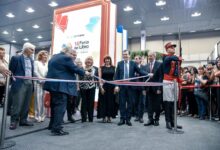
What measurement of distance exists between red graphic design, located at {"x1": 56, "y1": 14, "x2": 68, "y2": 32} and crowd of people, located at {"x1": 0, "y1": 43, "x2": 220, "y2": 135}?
2.54 meters

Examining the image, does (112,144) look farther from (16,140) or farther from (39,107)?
(39,107)

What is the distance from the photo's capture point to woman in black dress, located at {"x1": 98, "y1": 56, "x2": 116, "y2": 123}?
430cm

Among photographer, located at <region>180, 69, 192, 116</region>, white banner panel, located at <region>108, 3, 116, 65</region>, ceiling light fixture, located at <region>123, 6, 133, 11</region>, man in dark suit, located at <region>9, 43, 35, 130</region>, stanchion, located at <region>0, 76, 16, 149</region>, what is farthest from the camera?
ceiling light fixture, located at <region>123, 6, 133, 11</region>

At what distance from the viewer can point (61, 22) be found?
6891 mm

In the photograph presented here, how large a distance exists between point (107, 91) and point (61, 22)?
3.49 m

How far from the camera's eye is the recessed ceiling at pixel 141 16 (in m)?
10.4

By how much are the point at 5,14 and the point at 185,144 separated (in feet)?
40.4

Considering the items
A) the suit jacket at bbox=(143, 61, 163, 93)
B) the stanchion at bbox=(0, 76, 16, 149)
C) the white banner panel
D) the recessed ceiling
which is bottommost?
the stanchion at bbox=(0, 76, 16, 149)

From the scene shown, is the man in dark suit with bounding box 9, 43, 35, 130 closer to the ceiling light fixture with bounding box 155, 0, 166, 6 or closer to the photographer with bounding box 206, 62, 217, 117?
the photographer with bounding box 206, 62, 217, 117

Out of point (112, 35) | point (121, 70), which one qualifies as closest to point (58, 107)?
point (121, 70)

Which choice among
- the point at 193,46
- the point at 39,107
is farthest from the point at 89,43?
the point at 193,46

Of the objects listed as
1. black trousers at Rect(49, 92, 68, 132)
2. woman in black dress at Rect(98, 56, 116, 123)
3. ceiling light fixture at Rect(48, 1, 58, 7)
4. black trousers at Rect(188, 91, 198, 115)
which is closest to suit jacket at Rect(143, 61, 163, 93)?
woman in black dress at Rect(98, 56, 116, 123)

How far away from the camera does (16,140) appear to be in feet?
9.12

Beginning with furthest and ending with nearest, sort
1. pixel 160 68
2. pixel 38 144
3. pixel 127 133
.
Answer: pixel 160 68
pixel 127 133
pixel 38 144
